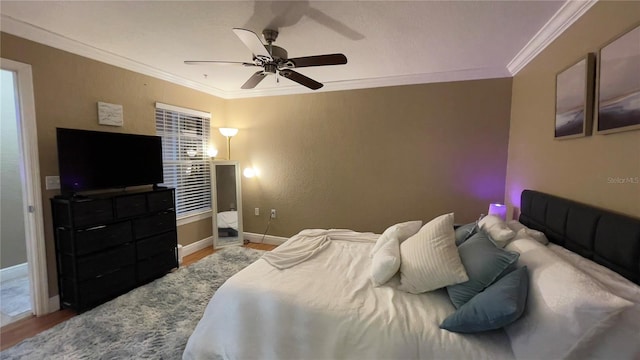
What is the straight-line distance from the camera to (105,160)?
2.84 meters

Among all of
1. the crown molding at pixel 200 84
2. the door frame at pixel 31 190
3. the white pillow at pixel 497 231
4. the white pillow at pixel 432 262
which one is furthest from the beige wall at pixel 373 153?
the door frame at pixel 31 190

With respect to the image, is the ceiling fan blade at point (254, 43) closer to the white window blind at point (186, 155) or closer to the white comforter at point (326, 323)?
the white comforter at point (326, 323)

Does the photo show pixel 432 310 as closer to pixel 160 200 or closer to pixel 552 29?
pixel 552 29

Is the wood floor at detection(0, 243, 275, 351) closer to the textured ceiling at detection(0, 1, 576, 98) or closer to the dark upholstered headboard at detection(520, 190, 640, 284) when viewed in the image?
the textured ceiling at detection(0, 1, 576, 98)

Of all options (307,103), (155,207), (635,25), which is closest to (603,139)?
(635,25)

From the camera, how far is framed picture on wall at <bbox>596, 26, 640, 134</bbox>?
4.56 ft

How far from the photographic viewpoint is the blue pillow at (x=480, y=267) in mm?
1477

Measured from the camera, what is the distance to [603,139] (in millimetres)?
1652

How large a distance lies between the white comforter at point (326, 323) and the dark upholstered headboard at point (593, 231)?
681 millimetres

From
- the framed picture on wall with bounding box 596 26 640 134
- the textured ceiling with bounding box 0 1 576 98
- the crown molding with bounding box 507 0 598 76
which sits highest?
the textured ceiling with bounding box 0 1 576 98

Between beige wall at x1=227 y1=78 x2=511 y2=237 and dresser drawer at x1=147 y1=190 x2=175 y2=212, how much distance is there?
4.95 ft

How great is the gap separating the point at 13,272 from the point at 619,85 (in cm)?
601

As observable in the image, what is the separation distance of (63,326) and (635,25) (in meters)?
4.46

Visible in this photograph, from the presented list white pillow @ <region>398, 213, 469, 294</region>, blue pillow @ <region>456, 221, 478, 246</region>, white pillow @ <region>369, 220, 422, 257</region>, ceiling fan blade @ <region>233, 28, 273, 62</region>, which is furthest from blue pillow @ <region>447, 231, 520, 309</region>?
ceiling fan blade @ <region>233, 28, 273, 62</region>
